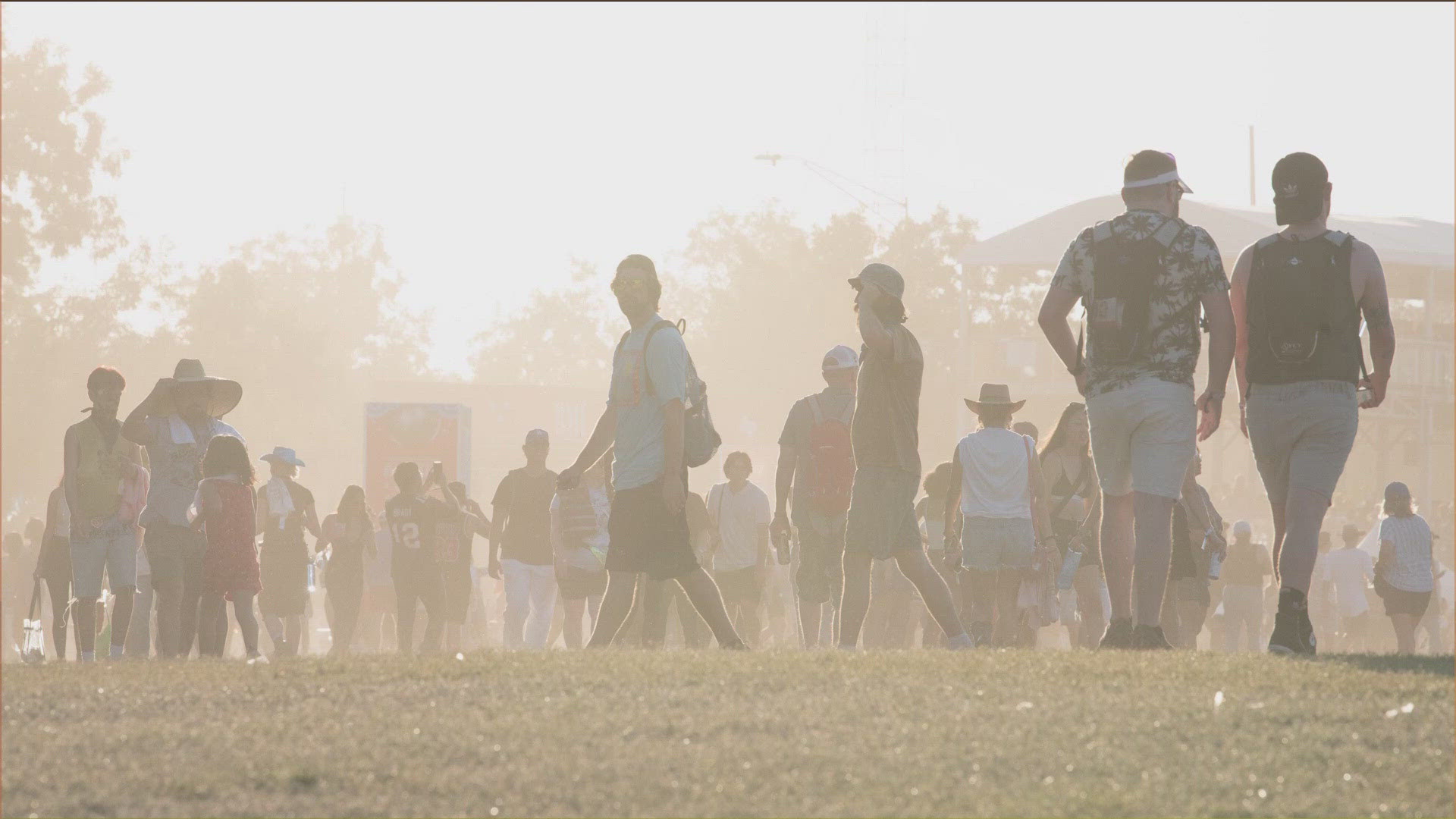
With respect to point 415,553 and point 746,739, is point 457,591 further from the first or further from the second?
point 746,739

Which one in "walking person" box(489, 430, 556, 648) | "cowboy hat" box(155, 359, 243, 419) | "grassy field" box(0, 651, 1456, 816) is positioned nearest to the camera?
"grassy field" box(0, 651, 1456, 816)

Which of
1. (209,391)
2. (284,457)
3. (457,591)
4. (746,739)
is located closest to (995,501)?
(209,391)

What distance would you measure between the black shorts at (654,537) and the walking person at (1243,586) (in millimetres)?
11087

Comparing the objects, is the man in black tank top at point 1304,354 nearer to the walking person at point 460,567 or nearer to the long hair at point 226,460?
the long hair at point 226,460

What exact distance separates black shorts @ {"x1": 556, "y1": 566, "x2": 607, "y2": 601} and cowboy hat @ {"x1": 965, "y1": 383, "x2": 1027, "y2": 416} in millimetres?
3742

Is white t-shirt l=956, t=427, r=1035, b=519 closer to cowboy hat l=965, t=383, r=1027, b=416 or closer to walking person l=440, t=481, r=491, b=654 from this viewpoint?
cowboy hat l=965, t=383, r=1027, b=416

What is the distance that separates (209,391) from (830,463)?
3.57 m

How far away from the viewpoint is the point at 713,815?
15.9 ft

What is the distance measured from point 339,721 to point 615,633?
319cm

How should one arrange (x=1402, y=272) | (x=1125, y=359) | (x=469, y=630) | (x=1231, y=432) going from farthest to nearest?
1. (x=1231, y=432)
2. (x=1402, y=272)
3. (x=469, y=630)
4. (x=1125, y=359)

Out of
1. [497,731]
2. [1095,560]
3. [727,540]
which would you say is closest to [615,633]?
[497,731]

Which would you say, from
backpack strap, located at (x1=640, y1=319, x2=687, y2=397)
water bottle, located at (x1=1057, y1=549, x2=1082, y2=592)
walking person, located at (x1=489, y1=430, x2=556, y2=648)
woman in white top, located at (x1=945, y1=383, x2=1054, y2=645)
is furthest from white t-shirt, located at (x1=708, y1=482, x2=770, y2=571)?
backpack strap, located at (x1=640, y1=319, x2=687, y2=397)

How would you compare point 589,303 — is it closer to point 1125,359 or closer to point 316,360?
point 316,360

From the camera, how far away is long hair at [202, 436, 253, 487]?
10.5 meters
